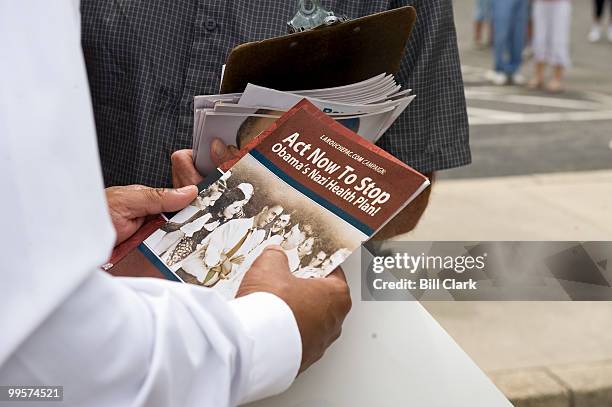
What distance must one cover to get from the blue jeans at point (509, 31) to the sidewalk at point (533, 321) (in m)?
4.63

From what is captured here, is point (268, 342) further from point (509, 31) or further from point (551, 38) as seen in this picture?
point (509, 31)

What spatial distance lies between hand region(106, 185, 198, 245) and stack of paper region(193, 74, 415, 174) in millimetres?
128

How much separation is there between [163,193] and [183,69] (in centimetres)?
59

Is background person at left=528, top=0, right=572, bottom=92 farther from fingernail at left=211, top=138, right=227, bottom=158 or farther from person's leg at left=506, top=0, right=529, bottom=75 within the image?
fingernail at left=211, top=138, right=227, bottom=158

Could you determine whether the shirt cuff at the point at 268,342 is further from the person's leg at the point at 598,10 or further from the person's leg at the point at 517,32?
the person's leg at the point at 598,10

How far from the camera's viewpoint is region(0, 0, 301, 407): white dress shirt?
2.58ft

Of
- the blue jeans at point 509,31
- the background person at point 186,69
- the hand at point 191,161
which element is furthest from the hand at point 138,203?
the blue jeans at point 509,31

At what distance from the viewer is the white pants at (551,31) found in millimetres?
9172

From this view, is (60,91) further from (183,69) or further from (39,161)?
(183,69)

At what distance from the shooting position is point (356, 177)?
1.21m

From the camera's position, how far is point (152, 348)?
0.88 meters

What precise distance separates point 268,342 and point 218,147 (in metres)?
0.52

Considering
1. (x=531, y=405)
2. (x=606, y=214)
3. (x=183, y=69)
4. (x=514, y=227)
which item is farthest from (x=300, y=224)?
(x=606, y=214)

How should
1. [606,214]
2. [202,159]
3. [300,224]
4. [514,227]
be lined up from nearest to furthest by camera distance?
[300,224] → [202,159] → [514,227] → [606,214]
